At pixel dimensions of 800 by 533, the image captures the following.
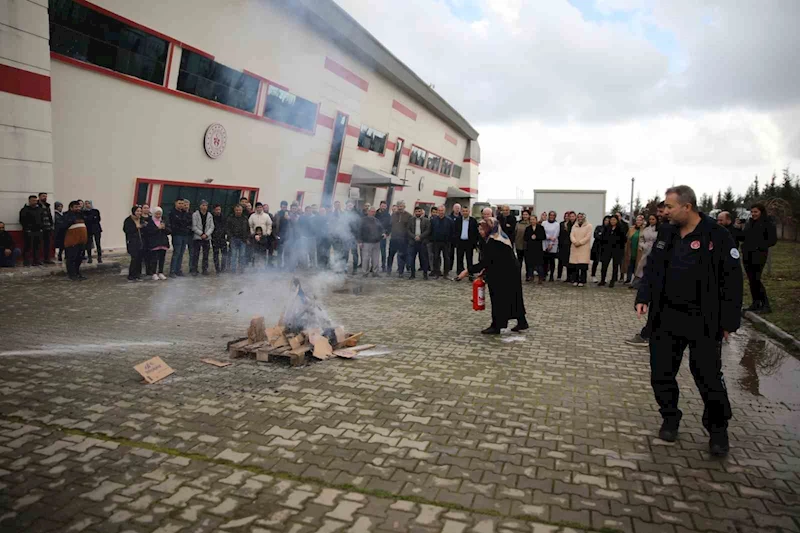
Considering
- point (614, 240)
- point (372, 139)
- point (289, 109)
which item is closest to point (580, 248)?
point (614, 240)

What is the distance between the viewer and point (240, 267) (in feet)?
44.1

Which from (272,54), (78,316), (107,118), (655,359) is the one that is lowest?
(78,316)

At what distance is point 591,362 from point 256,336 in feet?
12.8

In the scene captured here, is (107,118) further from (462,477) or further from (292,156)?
(462,477)

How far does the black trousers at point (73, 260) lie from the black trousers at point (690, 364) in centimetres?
1121

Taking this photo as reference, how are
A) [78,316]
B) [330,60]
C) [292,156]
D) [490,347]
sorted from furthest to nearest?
[292,156], [330,60], [78,316], [490,347]

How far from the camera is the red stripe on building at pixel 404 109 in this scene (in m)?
28.8

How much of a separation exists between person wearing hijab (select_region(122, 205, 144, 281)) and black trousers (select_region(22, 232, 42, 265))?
209 cm

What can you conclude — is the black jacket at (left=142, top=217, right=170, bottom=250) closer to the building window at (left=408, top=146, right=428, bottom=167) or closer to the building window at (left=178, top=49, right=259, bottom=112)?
the building window at (left=178, top=49, right=259, bottom=112)

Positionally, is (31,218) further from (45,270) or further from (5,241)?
(45,270)

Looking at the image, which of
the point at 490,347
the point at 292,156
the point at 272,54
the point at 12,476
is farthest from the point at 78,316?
the point at 292,156

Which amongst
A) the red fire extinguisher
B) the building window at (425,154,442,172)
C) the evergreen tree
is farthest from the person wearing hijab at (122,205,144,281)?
the evergreen tree

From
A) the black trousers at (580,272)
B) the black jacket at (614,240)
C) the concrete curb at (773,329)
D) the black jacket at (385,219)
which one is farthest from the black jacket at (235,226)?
the concrete curb at (773,329)

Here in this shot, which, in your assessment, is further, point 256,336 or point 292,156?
point 292,156
